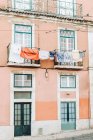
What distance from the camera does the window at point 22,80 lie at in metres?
23.0

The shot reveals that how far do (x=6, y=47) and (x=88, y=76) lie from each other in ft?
19.7

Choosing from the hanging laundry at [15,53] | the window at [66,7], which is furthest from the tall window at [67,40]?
the hanging laundry at [15,53]

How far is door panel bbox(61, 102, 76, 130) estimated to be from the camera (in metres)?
24.0

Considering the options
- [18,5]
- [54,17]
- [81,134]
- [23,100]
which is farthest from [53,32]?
[81,134]

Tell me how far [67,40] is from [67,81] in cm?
271

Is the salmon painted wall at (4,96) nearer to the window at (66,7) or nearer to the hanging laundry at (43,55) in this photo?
the hanging laundry at (43,55)

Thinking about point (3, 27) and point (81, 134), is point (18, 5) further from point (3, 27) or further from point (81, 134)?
point (81, 134)

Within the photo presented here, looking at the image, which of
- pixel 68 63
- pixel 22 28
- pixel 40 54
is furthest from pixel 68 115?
pixel 22 28

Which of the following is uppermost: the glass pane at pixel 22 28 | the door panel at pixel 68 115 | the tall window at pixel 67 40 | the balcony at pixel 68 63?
the glass pane at pixel 22 28

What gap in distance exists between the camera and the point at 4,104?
875 inches

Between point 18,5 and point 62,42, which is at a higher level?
point 18,5

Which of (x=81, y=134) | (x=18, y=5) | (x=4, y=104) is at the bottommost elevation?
(x=81, y=134)

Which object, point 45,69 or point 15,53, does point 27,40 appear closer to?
point 15,53

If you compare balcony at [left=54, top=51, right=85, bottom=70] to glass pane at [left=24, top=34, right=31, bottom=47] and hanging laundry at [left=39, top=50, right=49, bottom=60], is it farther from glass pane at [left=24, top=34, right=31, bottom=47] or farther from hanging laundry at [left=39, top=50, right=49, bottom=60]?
glass pane at [left=24, top=34, right=31, bottom=47]
